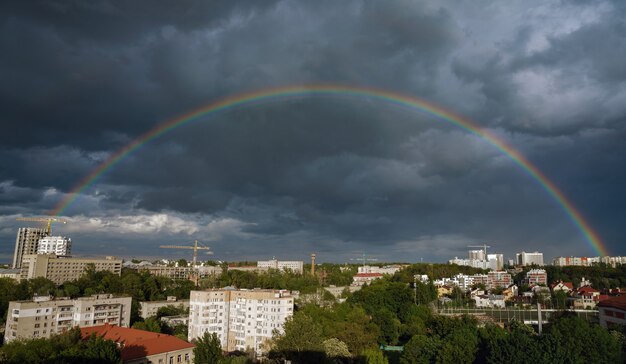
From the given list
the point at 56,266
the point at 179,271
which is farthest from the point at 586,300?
the point at 56,266

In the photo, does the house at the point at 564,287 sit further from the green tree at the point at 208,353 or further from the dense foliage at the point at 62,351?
the dense foliage at the point at 62,351

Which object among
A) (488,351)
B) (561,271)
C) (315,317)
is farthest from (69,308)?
(561,271)

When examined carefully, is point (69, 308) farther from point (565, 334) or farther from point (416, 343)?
point (565, 334)

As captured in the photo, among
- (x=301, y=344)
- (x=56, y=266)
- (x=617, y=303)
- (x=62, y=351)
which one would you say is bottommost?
(x=301, y=344)

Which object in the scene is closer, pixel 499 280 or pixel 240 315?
pixel 240 315

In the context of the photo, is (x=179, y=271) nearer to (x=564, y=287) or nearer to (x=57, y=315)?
(x=57, y=315)

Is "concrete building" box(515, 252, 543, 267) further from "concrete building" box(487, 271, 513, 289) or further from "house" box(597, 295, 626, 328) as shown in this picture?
"house" box(597, 295, 626, 328)
